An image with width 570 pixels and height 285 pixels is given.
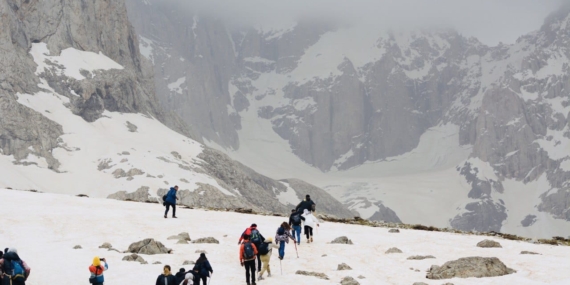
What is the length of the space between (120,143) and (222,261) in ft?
519

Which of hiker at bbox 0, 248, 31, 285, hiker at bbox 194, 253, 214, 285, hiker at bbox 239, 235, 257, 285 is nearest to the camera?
hiker at bbox 0, 248, 31, 285

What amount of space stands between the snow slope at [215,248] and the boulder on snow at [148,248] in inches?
25.7

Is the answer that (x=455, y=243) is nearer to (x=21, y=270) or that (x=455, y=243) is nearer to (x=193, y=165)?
(x=21, y=270)

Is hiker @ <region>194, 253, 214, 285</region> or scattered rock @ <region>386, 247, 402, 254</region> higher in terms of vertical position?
scattered rock @ <region>386, 247, 402, 254</region>

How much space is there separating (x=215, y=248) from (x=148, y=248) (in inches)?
137

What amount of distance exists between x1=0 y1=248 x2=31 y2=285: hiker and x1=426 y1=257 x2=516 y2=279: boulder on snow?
15.1m

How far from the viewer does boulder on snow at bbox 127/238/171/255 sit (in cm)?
3069

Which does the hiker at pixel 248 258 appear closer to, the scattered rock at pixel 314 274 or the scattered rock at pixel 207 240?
the scattered rock at pixel 314 274

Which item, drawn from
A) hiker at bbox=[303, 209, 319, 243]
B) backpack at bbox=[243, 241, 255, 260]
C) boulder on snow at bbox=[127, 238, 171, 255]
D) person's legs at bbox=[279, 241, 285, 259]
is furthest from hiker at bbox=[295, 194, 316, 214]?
backpack at bbox=[243, 241, 255, 260]

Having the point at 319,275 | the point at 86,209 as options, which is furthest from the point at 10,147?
the point at 319,275

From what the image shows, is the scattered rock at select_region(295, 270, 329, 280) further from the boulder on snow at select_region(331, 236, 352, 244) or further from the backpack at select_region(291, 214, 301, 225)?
the boulder on snow at select_region(331, 236, 352, 244)

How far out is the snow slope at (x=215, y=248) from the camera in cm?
2684

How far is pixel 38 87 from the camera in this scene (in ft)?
633

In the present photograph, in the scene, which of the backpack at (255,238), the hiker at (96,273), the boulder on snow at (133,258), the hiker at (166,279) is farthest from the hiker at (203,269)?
the boulder on snow at (133,258)
